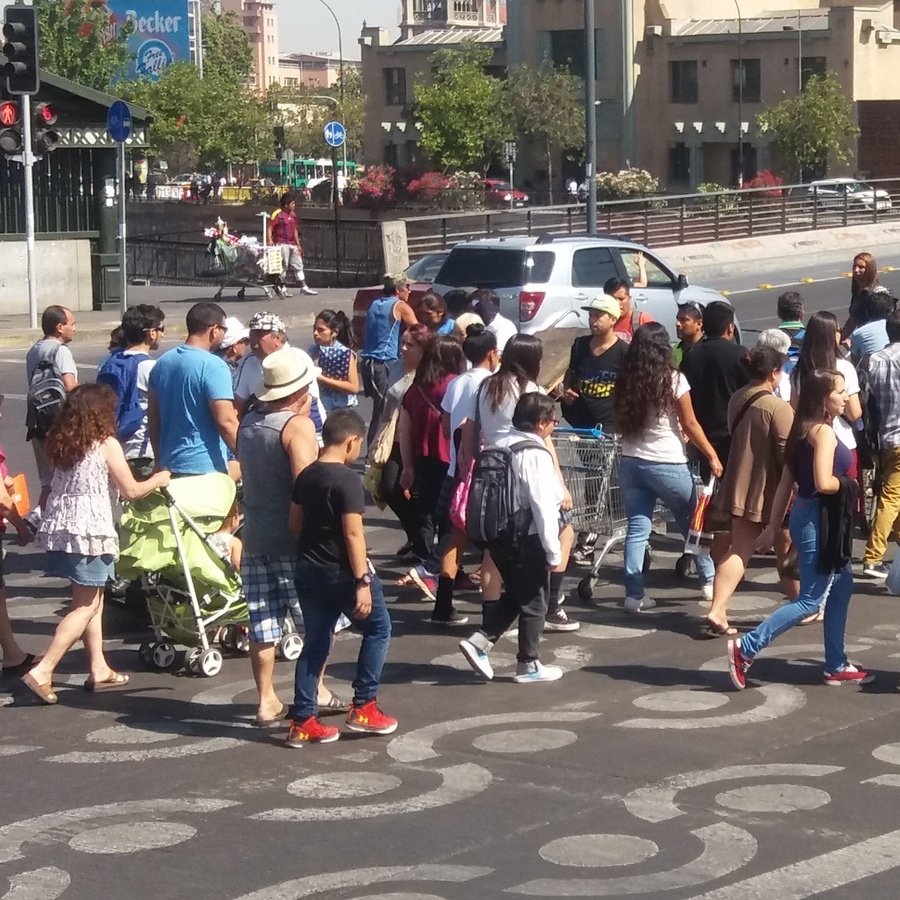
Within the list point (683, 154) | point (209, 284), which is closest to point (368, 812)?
point (209, 284)

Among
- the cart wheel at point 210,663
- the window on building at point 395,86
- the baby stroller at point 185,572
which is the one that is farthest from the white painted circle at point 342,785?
the window on building at point 395,86

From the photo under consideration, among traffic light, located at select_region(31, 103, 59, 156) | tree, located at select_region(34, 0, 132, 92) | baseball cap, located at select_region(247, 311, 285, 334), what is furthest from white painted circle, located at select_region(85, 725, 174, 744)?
tree, located at select_region(34, 0, 132, 92)

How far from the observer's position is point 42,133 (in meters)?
24.2

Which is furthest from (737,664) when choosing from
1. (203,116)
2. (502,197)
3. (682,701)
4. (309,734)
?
(203,116)

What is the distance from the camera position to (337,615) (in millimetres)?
7336

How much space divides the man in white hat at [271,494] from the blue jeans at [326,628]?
0.97 ft

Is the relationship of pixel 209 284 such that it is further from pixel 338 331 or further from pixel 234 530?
pixel 234 530

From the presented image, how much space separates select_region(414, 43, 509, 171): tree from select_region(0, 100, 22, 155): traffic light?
181 ft

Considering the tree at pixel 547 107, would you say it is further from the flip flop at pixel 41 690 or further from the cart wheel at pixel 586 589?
the flip flop at pixel 41 690

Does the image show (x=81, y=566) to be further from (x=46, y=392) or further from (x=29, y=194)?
(x=29, y=194)

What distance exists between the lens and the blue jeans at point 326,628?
7.23 metres

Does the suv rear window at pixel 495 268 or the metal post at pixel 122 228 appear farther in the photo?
the metal post at pixel 122 228

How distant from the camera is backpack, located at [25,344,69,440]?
34.0 ft

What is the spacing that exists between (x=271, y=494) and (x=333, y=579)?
23.4 inches
